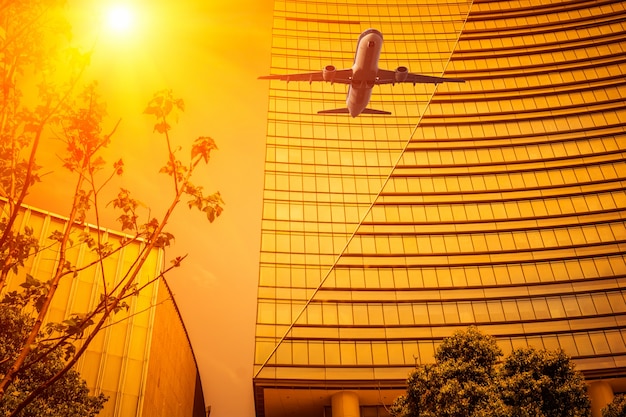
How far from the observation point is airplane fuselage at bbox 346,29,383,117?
42.1m

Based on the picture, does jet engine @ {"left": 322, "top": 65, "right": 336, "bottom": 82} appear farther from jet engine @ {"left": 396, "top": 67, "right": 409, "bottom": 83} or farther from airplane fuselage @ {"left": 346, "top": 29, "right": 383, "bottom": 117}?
jet engine @ {"left": 396, "top": 67, "right": 409, "bottom": 83}

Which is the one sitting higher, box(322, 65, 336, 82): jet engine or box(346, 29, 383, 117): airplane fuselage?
box(322, 65, 336, 82): jet engine

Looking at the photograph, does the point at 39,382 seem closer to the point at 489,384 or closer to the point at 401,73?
the point at 489,384

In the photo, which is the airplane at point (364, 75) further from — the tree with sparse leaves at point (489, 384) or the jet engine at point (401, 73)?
the tree with sparse leaves at point (489, 384)

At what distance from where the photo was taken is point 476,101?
84.5 m

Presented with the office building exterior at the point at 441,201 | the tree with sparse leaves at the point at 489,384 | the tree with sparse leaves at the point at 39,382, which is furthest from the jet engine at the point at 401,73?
the tree with sparse leaves at the point at 39,382

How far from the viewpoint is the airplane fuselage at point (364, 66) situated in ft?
138

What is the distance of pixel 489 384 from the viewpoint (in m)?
28.2

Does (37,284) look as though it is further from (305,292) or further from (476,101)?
(476,101)

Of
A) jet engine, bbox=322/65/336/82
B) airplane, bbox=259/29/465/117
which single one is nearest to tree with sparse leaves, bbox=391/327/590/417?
airplane, bbox=259/29/465/117

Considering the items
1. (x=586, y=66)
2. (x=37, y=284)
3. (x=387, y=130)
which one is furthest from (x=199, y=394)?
(x=586, y=66)

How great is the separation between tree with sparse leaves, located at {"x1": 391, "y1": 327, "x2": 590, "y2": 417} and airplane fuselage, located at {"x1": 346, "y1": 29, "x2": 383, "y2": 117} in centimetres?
2505

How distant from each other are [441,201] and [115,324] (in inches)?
2012

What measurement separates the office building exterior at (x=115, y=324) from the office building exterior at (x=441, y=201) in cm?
2044
